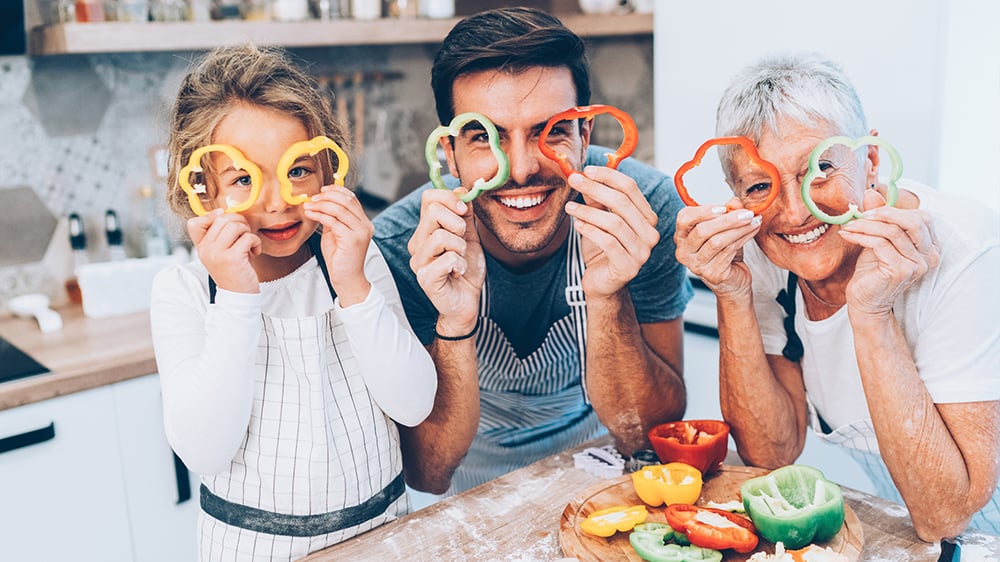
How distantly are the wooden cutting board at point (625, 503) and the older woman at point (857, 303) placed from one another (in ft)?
0.42

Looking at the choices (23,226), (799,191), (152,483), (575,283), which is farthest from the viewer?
(23,226)

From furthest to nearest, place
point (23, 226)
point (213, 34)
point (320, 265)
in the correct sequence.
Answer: point (23, 226), point (213, 34), point (320, 265)

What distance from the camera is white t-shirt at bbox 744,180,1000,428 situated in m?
1.31

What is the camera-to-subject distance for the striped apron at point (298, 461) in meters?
1.33

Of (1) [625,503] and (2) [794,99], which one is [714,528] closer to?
(1) [625,503]

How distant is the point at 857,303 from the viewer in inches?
52.0

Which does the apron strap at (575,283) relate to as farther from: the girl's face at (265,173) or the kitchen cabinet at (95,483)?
the kitchen cabinet at (95,483)

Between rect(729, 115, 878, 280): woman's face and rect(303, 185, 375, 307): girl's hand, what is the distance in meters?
0.62

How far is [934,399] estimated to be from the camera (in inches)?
52.2

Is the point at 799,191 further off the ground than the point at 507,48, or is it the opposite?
the point at 507,48

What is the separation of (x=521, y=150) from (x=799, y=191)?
0.47 m

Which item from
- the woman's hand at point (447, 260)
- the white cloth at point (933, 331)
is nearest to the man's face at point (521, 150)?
the woman's hand at point (447, 260)

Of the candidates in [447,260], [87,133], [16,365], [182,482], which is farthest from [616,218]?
[87,133]

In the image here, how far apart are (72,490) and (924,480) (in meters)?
1.76
